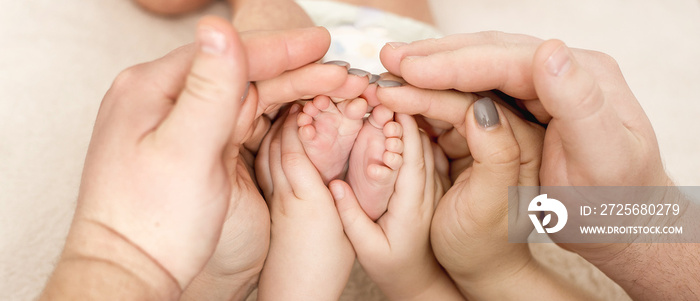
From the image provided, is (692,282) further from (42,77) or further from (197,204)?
(42,77)

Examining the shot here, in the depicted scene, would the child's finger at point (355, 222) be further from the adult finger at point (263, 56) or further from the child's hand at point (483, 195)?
the adult finger at point (263, 56)

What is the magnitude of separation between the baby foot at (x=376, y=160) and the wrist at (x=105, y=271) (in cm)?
41

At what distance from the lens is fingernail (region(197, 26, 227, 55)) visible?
1.71 feet

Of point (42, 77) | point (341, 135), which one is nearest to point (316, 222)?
point (341, 135)

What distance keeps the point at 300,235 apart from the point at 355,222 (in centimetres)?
11

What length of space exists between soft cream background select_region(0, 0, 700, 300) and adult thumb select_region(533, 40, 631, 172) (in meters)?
0.49

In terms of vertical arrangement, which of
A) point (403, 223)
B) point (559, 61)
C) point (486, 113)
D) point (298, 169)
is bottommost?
point (403, 223)

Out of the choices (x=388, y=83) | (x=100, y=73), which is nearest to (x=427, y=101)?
(x=388, y=83)

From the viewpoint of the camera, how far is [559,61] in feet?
2.21

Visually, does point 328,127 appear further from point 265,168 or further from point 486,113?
point 486,113

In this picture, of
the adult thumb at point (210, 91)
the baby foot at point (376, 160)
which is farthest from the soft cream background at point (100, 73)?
the adult thumb at point (210, 91)

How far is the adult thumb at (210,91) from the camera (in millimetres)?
528

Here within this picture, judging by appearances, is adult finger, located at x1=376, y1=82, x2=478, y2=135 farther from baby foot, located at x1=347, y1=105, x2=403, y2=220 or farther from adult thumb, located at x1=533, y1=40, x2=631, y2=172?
adult thumb, located at x1=533, y1=40, x2=631, y2=172

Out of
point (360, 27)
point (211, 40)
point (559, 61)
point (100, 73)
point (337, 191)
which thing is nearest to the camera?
point (211, 40)
